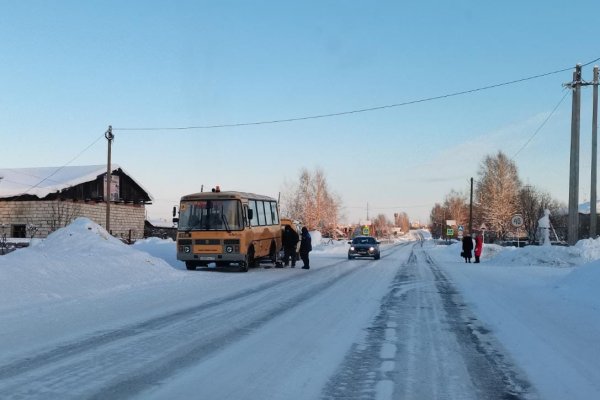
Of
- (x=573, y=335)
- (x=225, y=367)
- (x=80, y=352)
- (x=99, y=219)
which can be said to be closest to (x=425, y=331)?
(x=573, y=335)

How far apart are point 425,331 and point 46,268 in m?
9.59

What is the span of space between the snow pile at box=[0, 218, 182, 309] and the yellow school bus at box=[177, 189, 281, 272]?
1.97 metres

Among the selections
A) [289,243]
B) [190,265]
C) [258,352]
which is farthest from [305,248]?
[258,352]

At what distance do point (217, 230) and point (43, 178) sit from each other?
105 ft

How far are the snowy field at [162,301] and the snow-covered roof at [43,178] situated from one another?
23.7 meters

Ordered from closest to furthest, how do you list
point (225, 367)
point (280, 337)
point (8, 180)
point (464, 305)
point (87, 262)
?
point (225, 367) → point (280, 337) → point (464, 305) → point (87, 262) → point (8, 180)

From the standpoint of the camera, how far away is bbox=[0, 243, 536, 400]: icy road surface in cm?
507

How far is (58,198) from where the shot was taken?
4222 cm

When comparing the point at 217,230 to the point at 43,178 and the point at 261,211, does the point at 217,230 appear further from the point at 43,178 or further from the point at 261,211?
the point at 43,178

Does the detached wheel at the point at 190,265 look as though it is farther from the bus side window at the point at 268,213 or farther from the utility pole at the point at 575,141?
the utility pole at the point at 575,141

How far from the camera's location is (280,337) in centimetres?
764

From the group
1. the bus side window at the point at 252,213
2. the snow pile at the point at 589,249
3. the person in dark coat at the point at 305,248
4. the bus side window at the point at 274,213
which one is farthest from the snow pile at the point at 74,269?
the snow pile at the point at 589,249

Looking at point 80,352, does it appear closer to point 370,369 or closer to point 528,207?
point 370,369

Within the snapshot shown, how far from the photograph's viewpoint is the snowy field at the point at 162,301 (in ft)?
21.5
